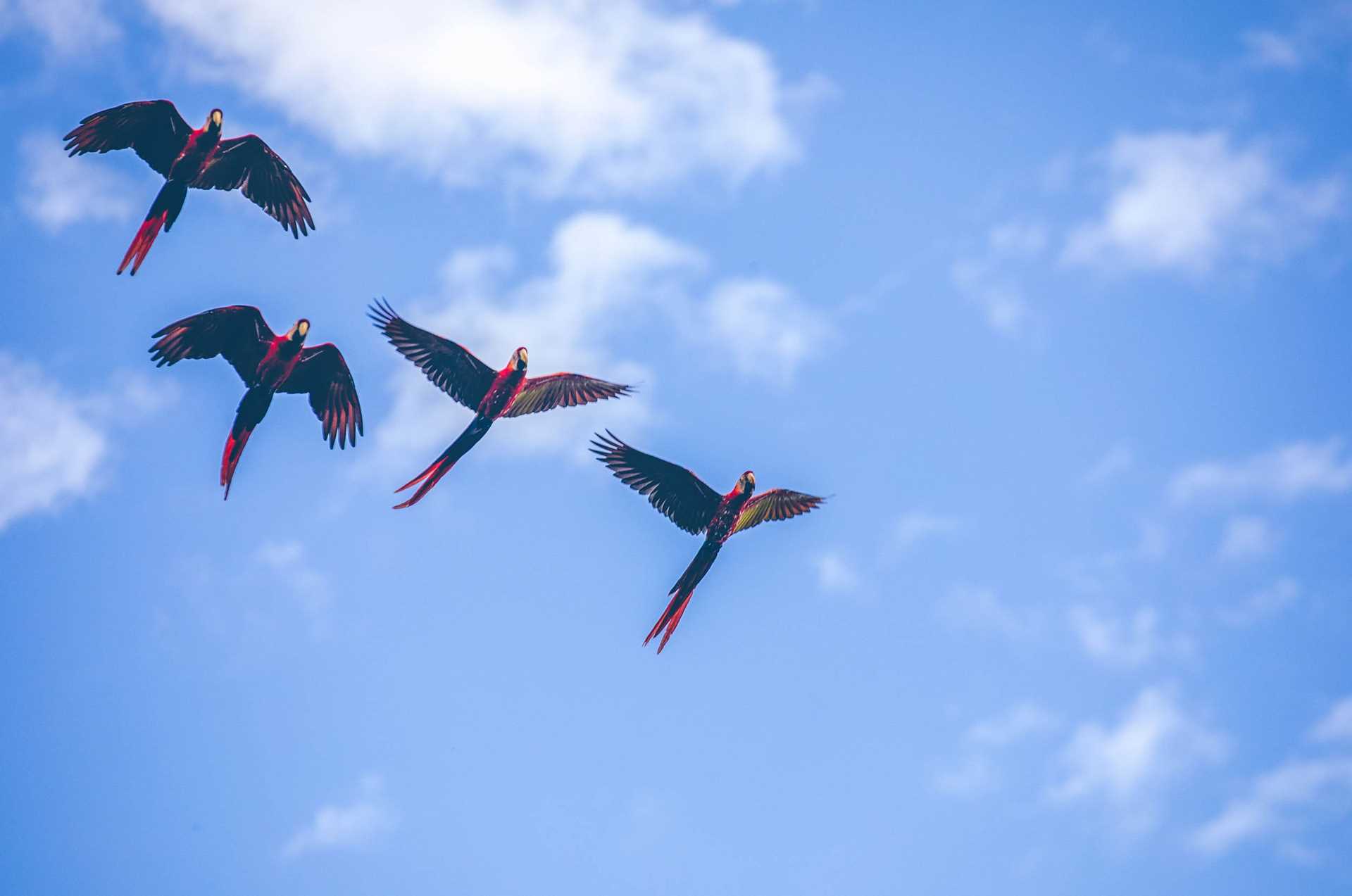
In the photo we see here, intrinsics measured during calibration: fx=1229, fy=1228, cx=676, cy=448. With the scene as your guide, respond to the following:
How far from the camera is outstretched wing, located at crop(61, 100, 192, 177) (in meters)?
14.1

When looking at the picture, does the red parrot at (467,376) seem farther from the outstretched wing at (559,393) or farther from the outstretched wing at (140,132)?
the outstretched wing at (140,132)

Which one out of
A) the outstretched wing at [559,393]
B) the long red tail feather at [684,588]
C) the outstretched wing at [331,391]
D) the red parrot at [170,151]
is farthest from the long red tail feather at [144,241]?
the long red tail feather at [684,588]

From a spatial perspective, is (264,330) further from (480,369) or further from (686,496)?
(686,496)

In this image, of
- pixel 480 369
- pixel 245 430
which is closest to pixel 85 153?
pixel 245 430

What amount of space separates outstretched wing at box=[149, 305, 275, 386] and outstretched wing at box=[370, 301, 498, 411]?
1.29 m

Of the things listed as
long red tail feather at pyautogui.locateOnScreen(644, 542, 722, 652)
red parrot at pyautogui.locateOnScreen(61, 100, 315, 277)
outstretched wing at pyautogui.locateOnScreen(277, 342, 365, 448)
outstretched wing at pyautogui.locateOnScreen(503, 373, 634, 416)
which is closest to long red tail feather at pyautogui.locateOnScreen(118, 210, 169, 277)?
red parrot at pyautogui.locateOnScreen(61, 100, 315, 277)

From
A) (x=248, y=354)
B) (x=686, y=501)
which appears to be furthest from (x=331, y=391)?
(x=686, y=501)

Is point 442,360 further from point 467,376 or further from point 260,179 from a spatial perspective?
point 260,179

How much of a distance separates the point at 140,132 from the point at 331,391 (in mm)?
3667

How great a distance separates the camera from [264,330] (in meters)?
13.9

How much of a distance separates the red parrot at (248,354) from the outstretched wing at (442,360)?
0.80 m

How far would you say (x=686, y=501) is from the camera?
14.2 metres

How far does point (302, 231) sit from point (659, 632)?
659 centimetres

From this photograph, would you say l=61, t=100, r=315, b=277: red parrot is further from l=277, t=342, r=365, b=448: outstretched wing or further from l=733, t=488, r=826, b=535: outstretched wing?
l=733, t=488, r=826, b=535: outstretched wing
